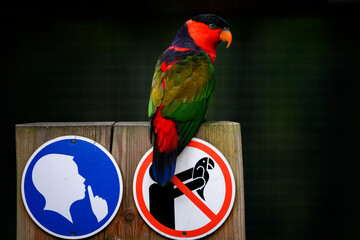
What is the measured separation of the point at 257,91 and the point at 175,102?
1.56 meters

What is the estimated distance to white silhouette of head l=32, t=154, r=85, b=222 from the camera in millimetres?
897

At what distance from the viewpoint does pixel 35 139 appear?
36.4 inches

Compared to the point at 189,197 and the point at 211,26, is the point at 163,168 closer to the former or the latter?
the point at 189,197

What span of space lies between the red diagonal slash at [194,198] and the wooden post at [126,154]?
0.05 metres

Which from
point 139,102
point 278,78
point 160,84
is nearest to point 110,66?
point 139,102

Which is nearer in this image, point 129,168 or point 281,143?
point 129,168

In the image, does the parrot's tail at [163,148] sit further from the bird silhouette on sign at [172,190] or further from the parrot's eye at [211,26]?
the parrot's eye at [211,26]

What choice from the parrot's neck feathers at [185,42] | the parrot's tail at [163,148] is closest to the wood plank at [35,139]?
the parrot's tail at [163,148]

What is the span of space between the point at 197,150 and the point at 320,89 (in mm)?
1805

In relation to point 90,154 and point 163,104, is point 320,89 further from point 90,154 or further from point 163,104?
point 90,154

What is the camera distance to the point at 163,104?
1.01 meters

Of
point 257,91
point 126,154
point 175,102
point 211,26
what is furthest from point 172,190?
point 257,91

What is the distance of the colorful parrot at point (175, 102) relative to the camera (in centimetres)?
90

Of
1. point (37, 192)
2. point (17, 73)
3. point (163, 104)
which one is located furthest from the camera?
point (17, 73)
